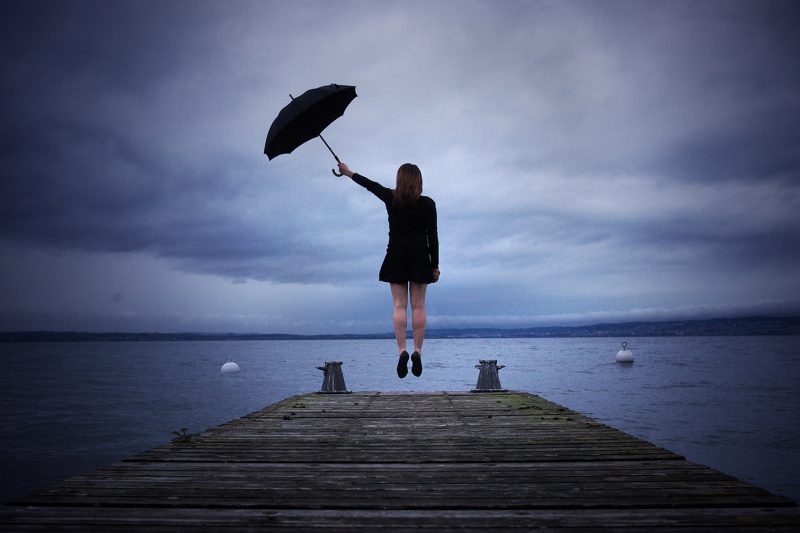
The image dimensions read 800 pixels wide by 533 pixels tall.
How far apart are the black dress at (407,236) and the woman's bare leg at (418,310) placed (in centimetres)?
21

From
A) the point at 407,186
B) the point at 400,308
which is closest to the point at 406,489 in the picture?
the point at 400,308

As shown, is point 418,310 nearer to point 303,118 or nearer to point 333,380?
point 303,118

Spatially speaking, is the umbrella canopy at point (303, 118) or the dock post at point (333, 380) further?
the dock post at point (333, 380)

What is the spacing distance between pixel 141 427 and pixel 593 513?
34650 millimetres

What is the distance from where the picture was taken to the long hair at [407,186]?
262 inches

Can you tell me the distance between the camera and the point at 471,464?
419 cm

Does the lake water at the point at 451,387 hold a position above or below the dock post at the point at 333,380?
below

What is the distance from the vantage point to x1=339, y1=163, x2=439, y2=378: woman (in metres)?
6.70

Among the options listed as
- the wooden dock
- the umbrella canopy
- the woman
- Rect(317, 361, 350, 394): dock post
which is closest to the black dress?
the woman

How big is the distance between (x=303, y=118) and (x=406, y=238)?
2.46 m

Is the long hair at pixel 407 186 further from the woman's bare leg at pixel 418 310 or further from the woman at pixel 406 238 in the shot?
the woman's bare leg at pixel 418 310

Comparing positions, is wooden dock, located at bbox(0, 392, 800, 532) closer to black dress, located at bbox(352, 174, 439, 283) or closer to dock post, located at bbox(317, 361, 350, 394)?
black dress, located at bbox(352, 174, 439, 283)

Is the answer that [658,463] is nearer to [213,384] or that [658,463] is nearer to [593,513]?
[593,513]

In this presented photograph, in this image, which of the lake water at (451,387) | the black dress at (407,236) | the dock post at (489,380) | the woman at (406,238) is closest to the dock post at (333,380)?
the dock post at (489,380)
